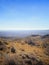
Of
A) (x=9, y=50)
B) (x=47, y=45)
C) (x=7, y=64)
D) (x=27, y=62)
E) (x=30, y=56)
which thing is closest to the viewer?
(x=7, y=64)

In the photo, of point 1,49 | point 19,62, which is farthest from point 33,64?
point 1,49

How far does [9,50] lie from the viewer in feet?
58.1

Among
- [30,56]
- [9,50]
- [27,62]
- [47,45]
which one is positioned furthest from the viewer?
[47,45]

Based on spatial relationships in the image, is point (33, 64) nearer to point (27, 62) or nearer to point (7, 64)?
point (27, 62)

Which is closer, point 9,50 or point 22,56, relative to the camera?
point 22,56

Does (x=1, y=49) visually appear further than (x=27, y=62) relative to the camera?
Yes

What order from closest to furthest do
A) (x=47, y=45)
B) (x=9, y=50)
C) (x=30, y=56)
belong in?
(x=30, y=56), (x=9, y=50), (x=47, y=45)

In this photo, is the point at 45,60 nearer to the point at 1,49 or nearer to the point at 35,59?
the point at 35,59

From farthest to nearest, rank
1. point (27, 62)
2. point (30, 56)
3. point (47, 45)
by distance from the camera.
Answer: point (47, 45) < point (30, 56) < point (27, 62)

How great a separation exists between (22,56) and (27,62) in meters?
1.12

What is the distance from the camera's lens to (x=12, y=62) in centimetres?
1402

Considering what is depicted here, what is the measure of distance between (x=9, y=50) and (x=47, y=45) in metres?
9.12

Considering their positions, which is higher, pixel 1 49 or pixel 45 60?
pixel 1 49

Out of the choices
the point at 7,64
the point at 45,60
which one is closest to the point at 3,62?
the point at 7,64
